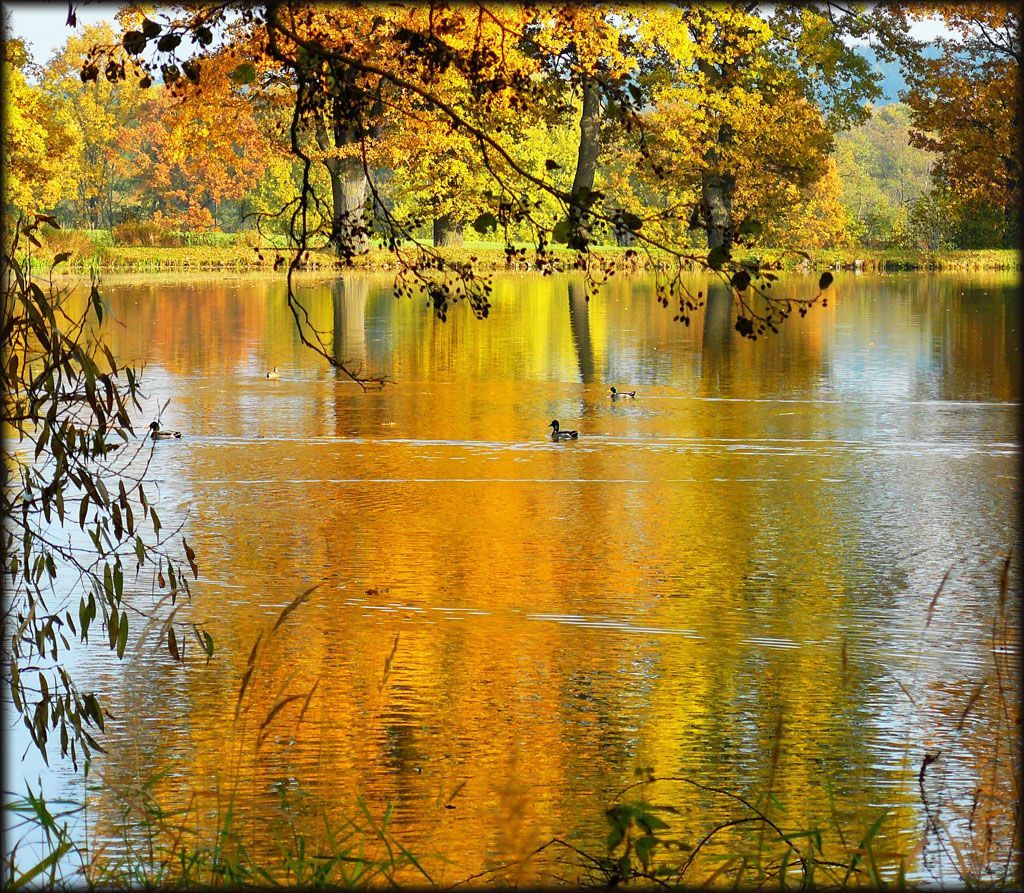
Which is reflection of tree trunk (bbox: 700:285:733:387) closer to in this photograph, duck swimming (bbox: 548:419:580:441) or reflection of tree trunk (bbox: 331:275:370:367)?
duck swimming (bbox: 548:419:580:441)

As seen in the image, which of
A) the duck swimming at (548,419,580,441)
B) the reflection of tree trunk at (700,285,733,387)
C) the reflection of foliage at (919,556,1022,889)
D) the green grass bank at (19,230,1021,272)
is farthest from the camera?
the green grass bank at (19,230,1021,272)

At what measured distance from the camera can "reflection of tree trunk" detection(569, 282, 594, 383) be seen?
23798 mm

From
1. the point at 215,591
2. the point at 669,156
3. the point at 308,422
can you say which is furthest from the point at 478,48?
the point at 669,156

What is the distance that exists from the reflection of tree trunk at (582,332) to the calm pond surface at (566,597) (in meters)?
1.32

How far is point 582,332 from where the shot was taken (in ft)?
101

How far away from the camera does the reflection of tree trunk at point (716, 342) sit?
76.1ft

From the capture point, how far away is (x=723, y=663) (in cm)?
839

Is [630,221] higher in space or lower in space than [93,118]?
lower

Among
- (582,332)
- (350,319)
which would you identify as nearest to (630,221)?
(582,332)

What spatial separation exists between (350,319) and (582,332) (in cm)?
504

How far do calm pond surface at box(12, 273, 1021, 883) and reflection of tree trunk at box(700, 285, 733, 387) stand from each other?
807 millimetres

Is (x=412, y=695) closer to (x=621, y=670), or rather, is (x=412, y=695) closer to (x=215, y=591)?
(x=621, y=670)

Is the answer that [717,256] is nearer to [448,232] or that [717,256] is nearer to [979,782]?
[979,782]

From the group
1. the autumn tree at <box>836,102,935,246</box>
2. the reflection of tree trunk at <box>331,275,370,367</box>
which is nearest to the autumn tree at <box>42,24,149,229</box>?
the reflection of tree trunk at <box>331,275,370,367</box>
